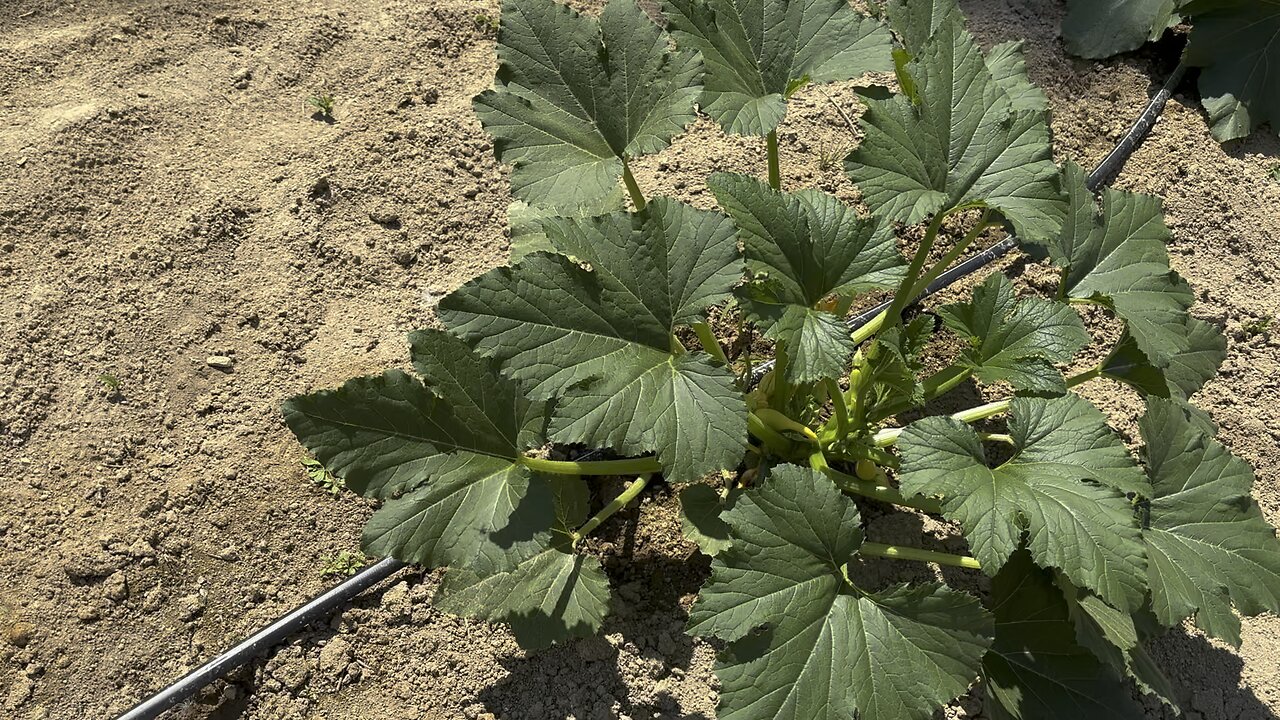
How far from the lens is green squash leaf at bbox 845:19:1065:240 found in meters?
2.61

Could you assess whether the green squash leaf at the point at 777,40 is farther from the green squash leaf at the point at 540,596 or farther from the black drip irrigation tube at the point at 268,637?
the green squash leaf at the point at 540,596

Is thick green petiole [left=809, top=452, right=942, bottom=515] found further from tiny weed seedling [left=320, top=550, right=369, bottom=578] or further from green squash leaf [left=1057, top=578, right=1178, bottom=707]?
tiny weed seedling [left=320, top=550, right=369, bottom=578]

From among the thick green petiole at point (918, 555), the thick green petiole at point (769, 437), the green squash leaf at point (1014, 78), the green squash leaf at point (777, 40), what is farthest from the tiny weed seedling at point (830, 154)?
the thick green petiole at point (918, 555)

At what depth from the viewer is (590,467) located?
2857mm

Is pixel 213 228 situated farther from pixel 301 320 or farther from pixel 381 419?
pixel 381 419

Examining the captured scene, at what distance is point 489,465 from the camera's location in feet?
8.89

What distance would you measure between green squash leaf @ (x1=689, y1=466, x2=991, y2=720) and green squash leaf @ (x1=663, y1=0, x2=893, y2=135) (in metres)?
1.32

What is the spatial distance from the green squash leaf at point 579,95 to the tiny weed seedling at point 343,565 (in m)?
1.58

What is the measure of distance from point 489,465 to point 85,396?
193 centimetres

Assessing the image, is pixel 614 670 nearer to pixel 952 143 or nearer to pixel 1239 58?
pixel 952 143

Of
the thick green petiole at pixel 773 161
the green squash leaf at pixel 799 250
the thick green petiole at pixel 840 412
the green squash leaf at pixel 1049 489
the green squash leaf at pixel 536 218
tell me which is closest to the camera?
the green squash leaf at pixel 1049 489

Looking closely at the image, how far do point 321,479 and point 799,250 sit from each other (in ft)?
6.84

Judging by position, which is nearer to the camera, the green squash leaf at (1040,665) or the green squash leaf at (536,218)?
the green squash leaf at (1040,665)

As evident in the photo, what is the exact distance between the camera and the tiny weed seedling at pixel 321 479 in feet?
11.2
